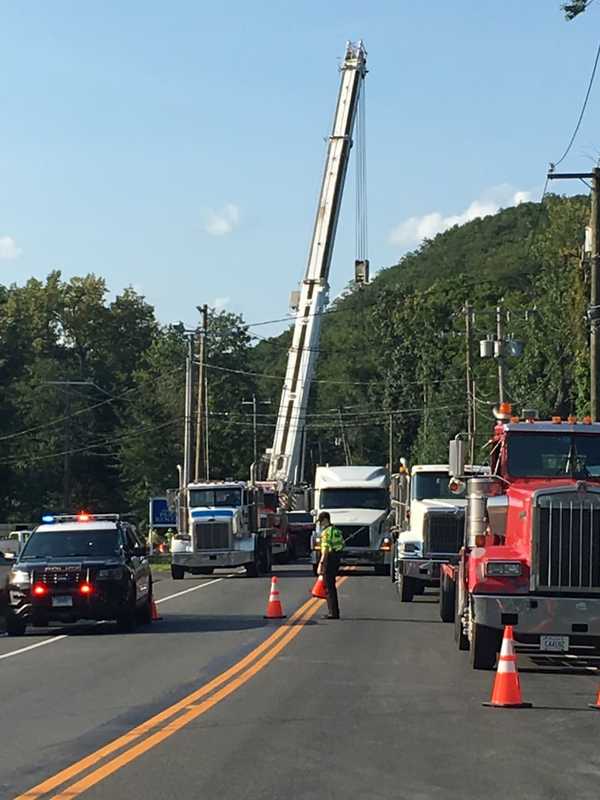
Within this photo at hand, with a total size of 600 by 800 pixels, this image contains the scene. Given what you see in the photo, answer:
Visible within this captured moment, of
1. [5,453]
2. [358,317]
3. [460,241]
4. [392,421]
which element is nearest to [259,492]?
[5,453]

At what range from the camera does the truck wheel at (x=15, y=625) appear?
23.9 metres

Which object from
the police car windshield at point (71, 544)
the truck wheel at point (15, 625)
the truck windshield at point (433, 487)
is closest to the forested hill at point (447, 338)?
the truck windshield at point (433, 487)

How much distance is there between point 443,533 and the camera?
29.7 meters

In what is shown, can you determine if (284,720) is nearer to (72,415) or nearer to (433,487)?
(433,487)

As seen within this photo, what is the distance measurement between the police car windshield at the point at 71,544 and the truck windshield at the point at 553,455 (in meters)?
7.81

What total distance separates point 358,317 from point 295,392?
94.7 meters

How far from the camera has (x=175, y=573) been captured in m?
43.5

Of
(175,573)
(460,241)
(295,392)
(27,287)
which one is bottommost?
(175,573)

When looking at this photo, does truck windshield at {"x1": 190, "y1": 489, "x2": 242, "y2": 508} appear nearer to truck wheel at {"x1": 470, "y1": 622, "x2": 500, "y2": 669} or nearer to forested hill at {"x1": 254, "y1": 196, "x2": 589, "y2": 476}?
forested hill at {"x1": 254, "y1": 196, "x2": 589, "y2": 476}

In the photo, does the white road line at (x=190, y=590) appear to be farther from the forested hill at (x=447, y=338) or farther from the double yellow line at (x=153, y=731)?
the forested hill at (x=447, y=338)

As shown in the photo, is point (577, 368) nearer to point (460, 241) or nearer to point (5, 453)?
point (5, 453)

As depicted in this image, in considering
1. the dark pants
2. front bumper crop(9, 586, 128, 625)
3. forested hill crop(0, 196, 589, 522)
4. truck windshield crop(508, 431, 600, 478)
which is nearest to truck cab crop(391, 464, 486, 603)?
the dark pants

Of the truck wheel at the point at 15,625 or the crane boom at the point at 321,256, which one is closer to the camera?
the truck wheel at the point at 15,625

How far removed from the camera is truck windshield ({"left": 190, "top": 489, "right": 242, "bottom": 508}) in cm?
4438
